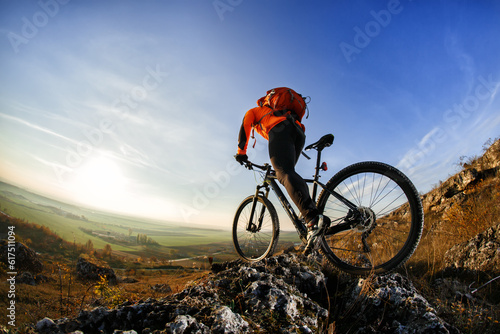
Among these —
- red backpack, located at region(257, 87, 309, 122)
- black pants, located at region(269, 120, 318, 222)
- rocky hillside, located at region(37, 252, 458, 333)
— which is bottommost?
rocky hillside, located at region(37, 252, 458, 333)

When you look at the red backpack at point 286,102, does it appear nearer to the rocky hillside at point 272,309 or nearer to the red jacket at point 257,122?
the red jacket at point 257,122

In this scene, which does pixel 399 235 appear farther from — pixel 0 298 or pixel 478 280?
pixel 0 298

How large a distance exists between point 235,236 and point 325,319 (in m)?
3.12

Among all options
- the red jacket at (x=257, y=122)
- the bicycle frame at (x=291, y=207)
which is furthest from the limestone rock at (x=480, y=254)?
the red jacket at (x=257, y=122)

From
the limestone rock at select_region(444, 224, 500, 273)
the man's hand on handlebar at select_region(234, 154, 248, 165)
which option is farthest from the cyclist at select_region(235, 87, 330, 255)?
the limestone rock at select_region(444, 224, 500, 273)

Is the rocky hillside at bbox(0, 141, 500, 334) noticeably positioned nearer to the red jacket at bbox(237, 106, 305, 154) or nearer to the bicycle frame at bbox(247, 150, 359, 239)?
the bicycle frame at bbox(247, 150, 359, 239)

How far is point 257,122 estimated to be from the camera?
3.80 meters

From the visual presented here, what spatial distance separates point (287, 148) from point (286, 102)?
773 mm

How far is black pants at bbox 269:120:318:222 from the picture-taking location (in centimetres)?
300

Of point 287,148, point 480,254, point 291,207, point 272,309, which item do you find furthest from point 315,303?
point 480,254

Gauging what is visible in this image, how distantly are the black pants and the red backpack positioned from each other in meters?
0.30

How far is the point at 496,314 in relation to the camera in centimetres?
252

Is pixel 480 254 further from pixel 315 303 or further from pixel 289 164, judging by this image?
pixel 289 164

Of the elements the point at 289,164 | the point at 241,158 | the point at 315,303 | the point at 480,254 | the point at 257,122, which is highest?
the point at 257,122
